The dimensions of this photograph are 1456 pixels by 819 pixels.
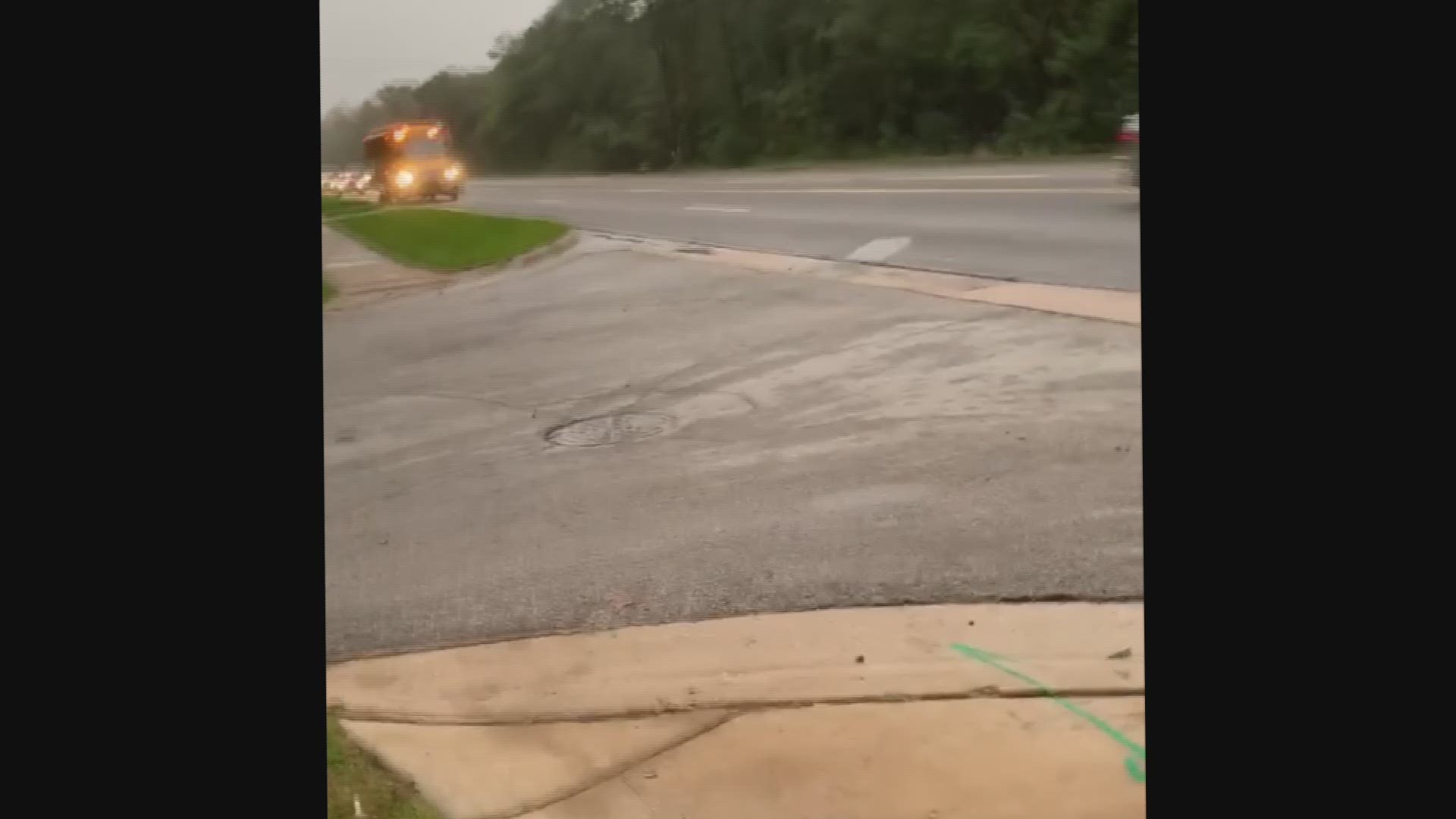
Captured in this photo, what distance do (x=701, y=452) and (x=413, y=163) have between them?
1471 millimetres

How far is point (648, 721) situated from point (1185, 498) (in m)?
1.48

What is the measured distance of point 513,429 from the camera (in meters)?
3.91

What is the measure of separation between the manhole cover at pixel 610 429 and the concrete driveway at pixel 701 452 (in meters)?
0.01

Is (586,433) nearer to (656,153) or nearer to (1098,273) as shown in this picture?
(656,153)

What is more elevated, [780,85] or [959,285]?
[780,85]

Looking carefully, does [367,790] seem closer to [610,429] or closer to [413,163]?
[413,163]

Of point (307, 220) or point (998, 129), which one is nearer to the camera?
point (307, 220)

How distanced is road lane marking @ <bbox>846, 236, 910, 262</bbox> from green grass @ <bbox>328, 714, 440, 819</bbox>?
324 centimetres

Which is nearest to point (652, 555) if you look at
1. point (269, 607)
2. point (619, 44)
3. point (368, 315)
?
point (368, 315)

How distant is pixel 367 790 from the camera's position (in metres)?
2.11

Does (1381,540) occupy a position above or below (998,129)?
below

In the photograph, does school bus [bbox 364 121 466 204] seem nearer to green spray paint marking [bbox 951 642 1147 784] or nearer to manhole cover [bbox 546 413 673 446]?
manhole cover [bbox 546 413 673 446]

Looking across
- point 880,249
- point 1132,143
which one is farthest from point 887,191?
point 1132,143

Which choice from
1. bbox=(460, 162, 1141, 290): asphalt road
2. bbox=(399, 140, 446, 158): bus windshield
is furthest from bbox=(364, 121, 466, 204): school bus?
bbox=(460, 162, 1141, 290): asphalt road
